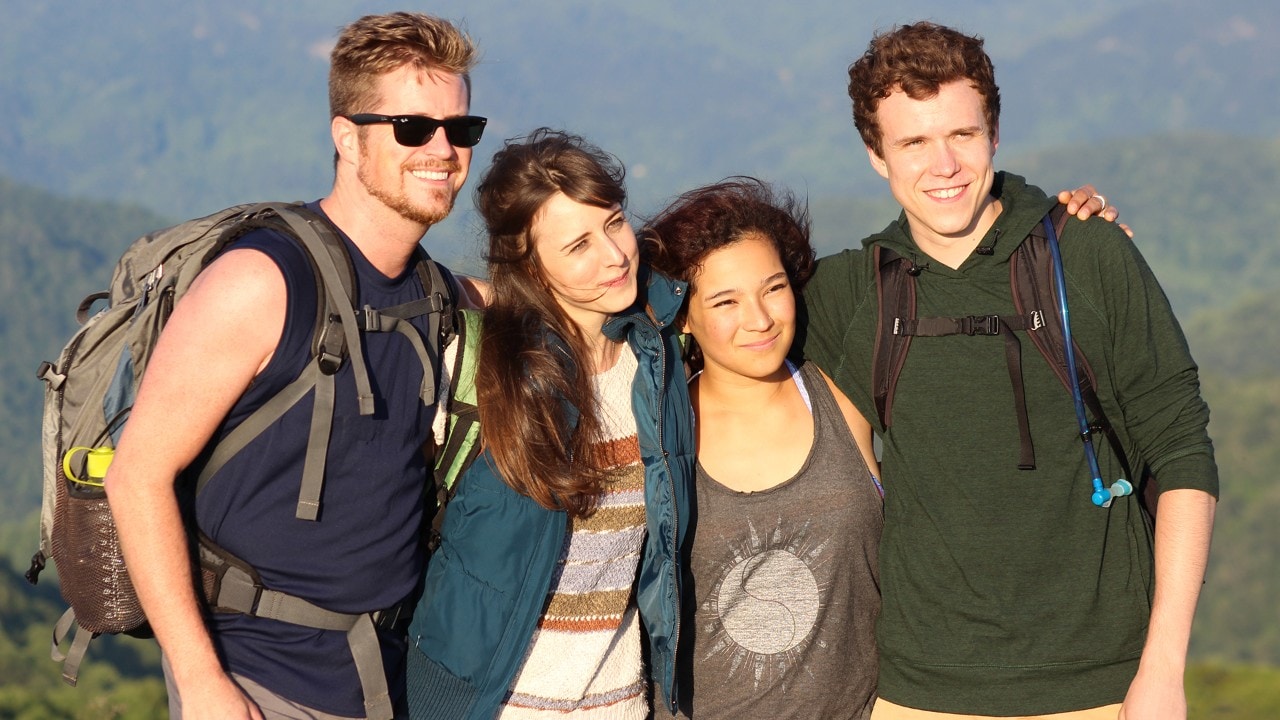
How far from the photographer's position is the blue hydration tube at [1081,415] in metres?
3.83

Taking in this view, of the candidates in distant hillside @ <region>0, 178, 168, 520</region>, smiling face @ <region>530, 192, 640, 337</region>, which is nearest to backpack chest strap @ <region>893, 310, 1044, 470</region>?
smiling face @ <region>530, 192, 640, 337</region>

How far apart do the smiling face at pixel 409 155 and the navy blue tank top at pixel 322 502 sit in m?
0.21

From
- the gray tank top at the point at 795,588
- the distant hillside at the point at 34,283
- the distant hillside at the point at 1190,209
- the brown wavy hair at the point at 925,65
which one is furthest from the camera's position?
the distant hillside at the point at 1190,209

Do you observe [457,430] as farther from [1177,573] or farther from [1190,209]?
[1190,209]

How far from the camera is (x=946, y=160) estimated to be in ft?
13.0

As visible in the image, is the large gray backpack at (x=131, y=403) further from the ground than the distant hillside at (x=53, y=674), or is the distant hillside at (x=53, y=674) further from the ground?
the large gray backpack at (x=131, y=403)

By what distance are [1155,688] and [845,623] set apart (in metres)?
1.01

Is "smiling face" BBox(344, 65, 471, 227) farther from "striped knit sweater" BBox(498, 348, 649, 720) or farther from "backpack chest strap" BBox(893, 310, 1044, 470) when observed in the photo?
"backpack chest strap" BBox(893, 310, 1044, 470)

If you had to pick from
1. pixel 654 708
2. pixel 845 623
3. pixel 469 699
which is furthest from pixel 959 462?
pixel 469 699

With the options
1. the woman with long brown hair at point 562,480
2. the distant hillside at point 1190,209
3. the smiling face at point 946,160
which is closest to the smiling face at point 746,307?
the woman with long brown hair at point 562,480

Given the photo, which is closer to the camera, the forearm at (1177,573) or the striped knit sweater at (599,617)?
the forearm at (1177,573)

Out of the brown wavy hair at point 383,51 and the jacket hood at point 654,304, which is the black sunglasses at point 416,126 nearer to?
the brown wavy hair at point 383,51

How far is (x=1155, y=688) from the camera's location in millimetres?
3643

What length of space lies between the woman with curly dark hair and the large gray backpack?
1.23m
